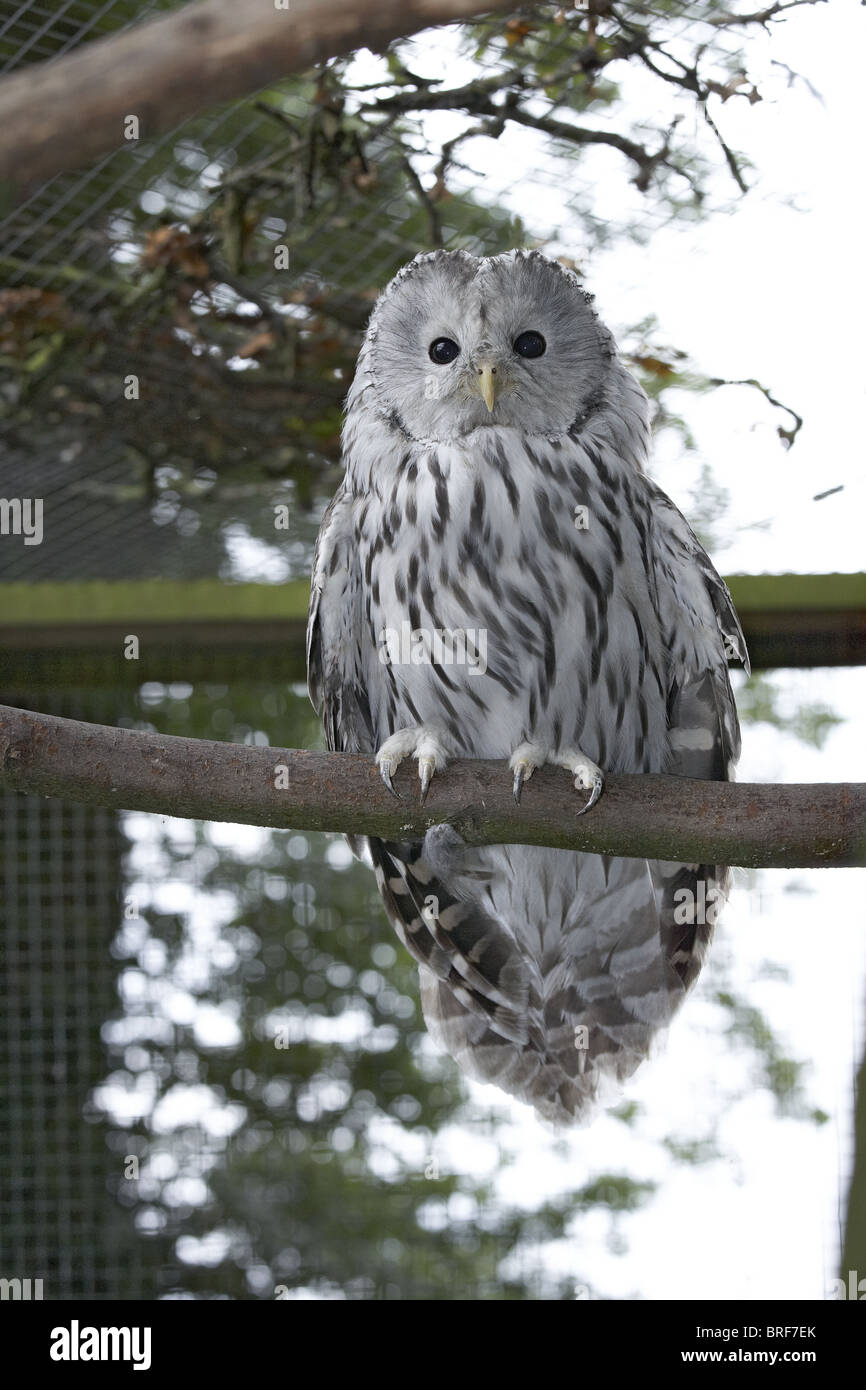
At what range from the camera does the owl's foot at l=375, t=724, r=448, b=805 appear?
51.4 inches

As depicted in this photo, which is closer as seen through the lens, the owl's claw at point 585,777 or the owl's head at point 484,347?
the owl's claw at point 585,777

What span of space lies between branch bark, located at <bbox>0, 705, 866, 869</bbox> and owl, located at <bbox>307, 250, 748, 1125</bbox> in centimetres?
9

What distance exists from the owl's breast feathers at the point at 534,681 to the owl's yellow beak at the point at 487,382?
11cm

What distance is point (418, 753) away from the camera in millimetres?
1368

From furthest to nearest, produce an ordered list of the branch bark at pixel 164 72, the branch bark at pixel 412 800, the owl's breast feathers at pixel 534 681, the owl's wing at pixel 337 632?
the owl's wing at pixel 337 632
the owl's breast feathers at pixel 534 681
the branch bark at pixel 412 800
the branch bark at pixel 164 72

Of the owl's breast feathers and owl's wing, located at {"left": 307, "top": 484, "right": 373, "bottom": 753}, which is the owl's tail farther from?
owl's wing, located at {"left": 307, "top": 484, "right": 373, "bottom": 753}

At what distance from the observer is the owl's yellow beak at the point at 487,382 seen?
1.42 meters

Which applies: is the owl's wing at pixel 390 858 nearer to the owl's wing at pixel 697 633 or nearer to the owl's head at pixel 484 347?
the owl's head at pixel 484 347

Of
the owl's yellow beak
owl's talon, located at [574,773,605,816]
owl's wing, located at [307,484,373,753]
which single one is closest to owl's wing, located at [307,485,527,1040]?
owl's wing, located at [307,484,373,753]

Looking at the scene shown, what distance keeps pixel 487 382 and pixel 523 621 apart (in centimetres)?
29

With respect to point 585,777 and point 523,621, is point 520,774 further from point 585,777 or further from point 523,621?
point 523,621

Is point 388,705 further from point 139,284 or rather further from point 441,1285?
point 441,1285

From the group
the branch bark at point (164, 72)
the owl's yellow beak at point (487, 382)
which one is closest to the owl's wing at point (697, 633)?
the owl's yellow beak at point (487, 382)
